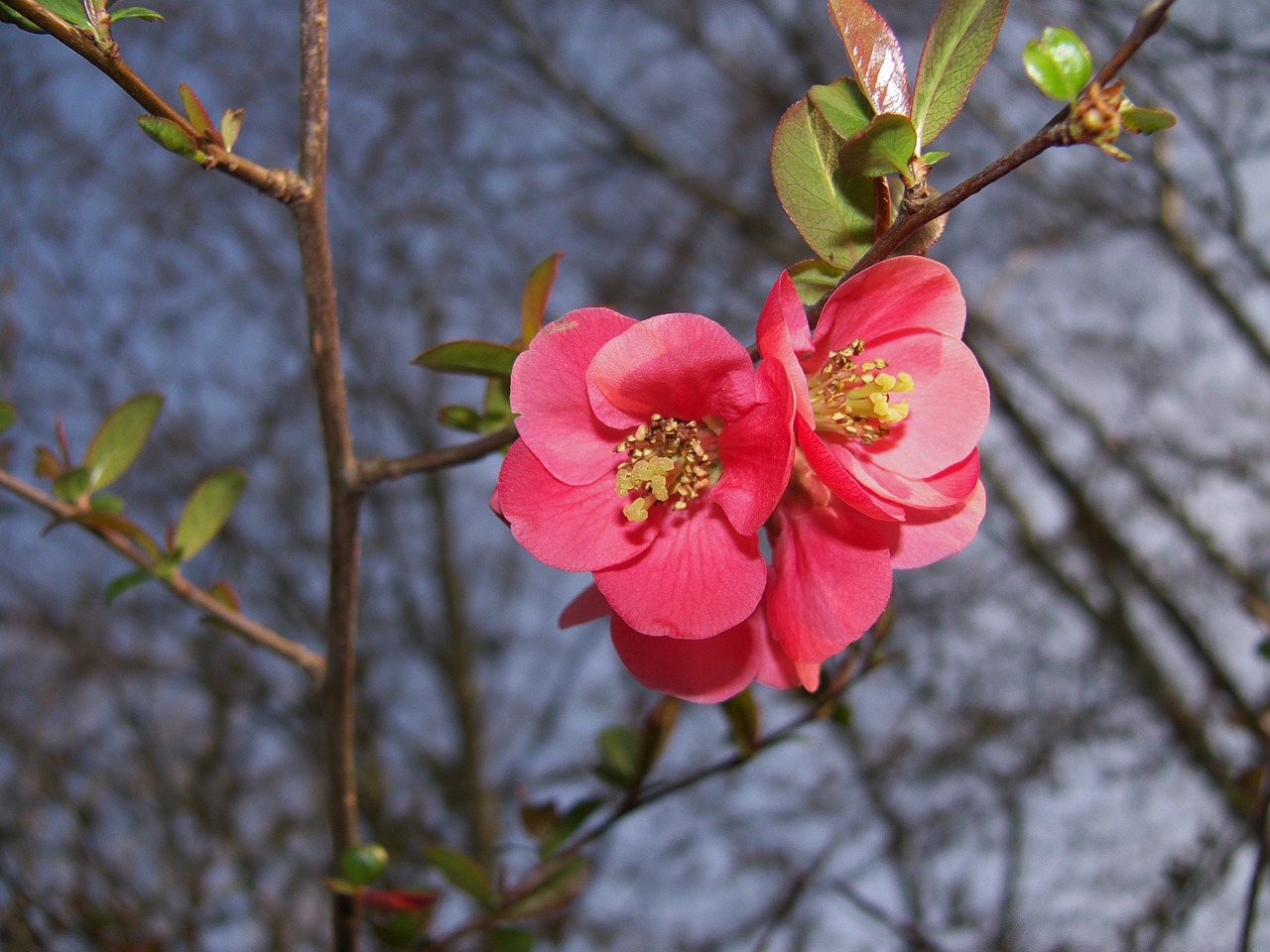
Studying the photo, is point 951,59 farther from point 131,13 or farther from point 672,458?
point 131,13

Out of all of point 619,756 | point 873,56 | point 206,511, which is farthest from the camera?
point 619,756

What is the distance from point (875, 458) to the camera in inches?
26.7

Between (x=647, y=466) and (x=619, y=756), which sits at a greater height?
(x=647, y=466)

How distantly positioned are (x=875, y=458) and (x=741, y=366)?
0.17 m

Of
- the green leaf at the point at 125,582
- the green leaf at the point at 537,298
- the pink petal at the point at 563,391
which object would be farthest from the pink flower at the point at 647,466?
the green leaf at the point at 125,582

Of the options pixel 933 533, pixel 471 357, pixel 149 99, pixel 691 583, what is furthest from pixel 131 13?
pixel 933 533

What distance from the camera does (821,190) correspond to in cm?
59

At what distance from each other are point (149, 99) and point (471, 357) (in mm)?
273

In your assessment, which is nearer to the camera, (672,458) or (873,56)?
(873,56)

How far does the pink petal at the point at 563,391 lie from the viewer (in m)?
0.60

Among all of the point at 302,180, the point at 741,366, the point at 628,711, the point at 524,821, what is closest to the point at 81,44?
the point at 302,180

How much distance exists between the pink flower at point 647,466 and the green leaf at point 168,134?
25 centimetres

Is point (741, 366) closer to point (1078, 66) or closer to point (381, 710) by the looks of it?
point (1078, 66)

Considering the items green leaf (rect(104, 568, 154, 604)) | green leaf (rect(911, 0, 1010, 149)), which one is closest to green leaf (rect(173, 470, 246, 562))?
green leaf (rect(104, 568, 154, 604))
